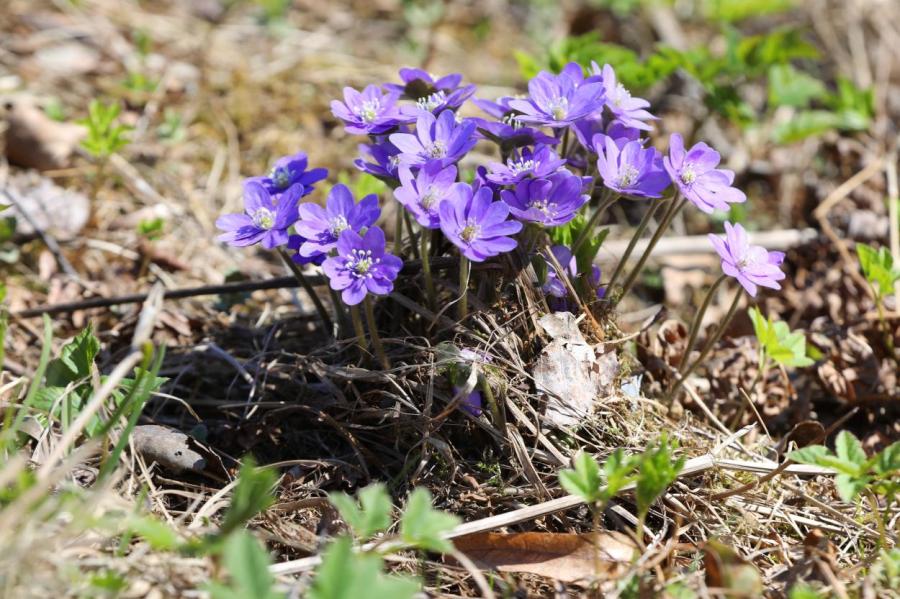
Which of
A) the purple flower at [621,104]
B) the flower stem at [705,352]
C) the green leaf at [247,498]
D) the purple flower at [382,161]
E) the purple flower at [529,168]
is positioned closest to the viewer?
the green leaf at [247,498]

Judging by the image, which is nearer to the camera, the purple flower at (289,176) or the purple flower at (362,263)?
the purple flower at (362,263)

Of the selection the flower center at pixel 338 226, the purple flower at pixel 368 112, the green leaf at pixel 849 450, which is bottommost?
the green leaf at pixel 849 450

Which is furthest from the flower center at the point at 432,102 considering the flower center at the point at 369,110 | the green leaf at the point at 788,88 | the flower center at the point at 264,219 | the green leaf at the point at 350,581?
the green leaf at the point at 788,88

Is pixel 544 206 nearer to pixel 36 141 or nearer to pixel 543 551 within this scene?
pixel 543 551

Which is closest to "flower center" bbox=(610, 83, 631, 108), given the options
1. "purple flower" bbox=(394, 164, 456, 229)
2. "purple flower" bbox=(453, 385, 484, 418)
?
"purple flower" bbox=(394, 164, 456, 229)

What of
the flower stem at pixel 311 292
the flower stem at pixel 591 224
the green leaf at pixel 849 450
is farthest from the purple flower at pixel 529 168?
the green leaf at pixel 849 450

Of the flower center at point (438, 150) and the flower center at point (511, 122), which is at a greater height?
the flower center at point (511, 122)

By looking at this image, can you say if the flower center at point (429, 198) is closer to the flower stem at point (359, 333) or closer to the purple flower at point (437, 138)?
the purple flower at point (437, 138)

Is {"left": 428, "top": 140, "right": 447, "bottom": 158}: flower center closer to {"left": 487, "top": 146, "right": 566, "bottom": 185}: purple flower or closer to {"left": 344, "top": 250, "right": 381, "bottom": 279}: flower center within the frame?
{"left": 487, "top": 146, "right": 566, "bottom": 185}: purple flower

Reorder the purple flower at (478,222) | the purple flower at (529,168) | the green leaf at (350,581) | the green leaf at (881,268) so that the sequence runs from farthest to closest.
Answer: the green leaf at (881,268), the purple flower at (529,168), the purple flower at (478,222), the green leaf at (350,581)
